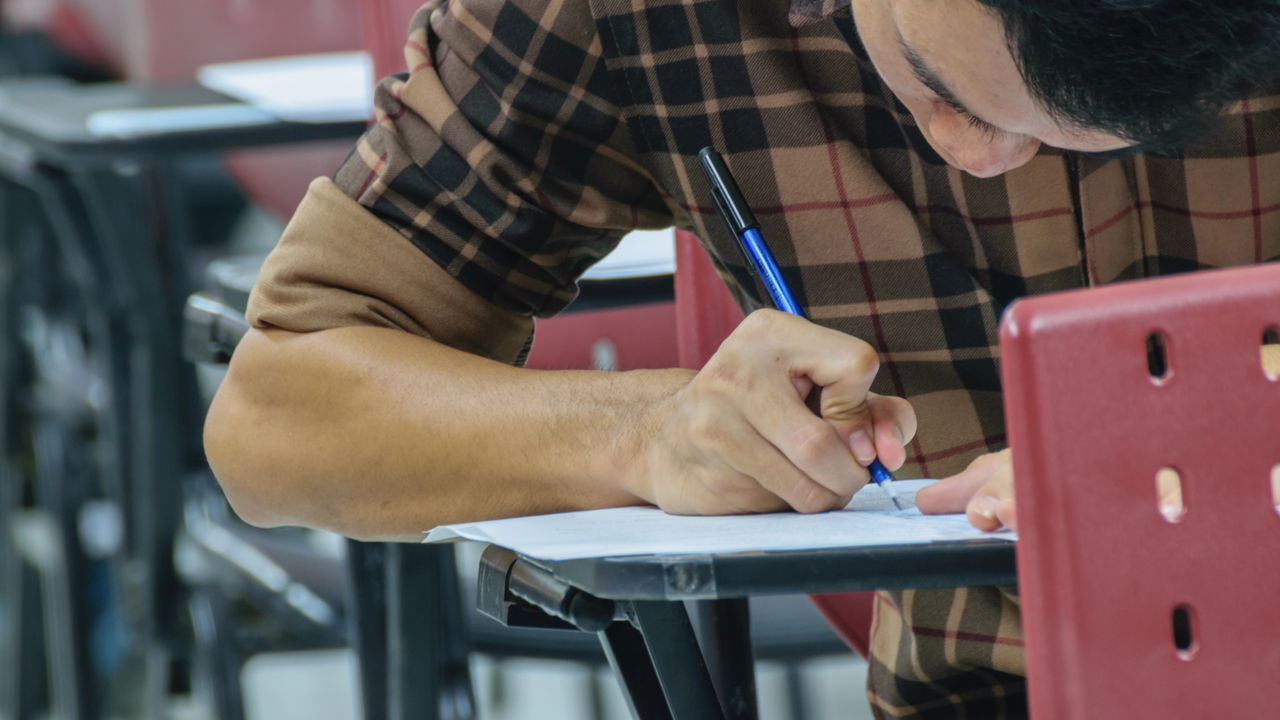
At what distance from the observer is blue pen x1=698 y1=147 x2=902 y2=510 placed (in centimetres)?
98

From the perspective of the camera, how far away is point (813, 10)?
3.28 ft

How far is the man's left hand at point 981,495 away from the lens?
729 mm

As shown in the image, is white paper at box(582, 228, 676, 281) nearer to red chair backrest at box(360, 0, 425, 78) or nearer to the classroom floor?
red chair backrest at box(360, 0, 425, 78)

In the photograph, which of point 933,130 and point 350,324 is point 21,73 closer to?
point 350,324

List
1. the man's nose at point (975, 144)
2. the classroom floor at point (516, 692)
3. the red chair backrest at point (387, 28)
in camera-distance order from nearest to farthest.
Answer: the man's nose at point (975, 144)
the red chair backrest at point (387, 28)
the classroom floor at point (516, 692)

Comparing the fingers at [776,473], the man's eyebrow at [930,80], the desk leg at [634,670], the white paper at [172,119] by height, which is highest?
the white paper at [172,119]

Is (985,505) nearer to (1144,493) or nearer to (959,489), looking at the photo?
(959,489)

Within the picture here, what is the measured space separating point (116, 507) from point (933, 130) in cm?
174

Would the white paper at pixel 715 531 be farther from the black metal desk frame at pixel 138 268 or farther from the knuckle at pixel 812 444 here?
the black metal desk frame at pixel 138 268

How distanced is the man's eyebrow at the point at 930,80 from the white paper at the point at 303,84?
3.56 feet

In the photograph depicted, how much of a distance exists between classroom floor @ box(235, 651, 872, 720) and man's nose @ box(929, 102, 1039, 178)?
166 centimetres

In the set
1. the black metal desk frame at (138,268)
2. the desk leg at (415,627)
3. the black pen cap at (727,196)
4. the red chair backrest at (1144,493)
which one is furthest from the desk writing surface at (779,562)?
the black metal desk frame at (138,268)

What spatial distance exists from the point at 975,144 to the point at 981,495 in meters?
0.21

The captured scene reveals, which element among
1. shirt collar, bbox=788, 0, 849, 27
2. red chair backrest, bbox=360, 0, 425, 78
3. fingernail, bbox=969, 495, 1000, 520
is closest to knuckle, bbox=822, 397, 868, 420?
fingernail, bbox=969, 495, 1000, 520
